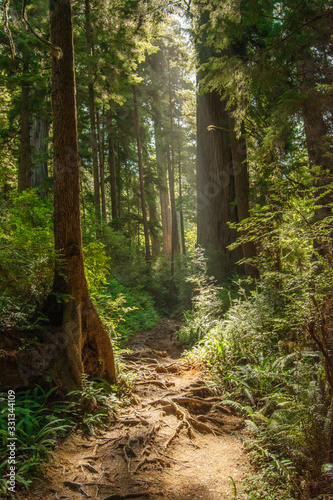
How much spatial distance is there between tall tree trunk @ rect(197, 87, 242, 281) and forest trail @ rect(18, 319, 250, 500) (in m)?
6.67

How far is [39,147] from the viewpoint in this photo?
1281 centimetres

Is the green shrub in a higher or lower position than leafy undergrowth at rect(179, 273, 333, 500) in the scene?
higher

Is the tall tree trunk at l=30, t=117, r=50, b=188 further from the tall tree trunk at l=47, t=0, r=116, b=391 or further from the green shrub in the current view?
the green shrub

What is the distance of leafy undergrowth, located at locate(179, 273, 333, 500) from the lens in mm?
2494

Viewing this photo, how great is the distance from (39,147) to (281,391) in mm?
13178

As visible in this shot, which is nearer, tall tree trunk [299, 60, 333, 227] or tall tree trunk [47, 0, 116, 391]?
tall tree trunk [47, 0, 116, 391]

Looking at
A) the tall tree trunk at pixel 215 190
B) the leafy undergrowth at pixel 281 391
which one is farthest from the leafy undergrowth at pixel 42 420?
the tall tree trunk at pixel 215 190

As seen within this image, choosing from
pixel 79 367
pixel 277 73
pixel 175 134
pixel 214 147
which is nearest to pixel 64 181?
pixel 79 367

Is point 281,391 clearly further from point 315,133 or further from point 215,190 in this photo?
point 215,190

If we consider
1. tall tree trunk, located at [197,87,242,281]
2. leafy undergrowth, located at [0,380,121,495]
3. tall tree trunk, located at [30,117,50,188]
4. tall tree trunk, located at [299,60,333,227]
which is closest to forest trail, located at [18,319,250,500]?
leafy undergrowth, located at [0,380,121,495]

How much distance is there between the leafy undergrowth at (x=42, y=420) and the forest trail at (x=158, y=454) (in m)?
0.12

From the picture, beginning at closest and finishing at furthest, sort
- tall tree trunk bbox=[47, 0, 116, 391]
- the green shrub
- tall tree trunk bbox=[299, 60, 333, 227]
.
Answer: the green shrub → tall tree trunk bbox=[47, 0, 116, 391] → tall tree trunk bbox=[299, 60, 333, 227]

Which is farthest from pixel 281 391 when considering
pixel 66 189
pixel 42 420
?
pixel 66 189

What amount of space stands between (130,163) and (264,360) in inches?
727
